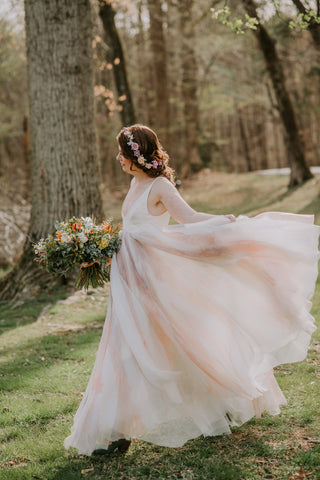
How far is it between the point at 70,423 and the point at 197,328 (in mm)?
1560

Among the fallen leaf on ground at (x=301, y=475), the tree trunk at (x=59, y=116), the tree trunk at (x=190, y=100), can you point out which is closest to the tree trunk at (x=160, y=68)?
the tree trunk at (x=190, y=100)

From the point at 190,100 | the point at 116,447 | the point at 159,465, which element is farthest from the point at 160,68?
the point at 159,465

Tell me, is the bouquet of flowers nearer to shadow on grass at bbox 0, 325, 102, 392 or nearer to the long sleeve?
the long sleeve

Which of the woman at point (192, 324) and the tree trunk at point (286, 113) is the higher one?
the tree trunk at point (286, 113)

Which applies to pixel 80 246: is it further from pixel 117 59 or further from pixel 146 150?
pixel 117 59

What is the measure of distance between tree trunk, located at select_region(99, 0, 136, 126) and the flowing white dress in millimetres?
11702

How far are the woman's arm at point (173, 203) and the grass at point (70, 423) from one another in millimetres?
1656

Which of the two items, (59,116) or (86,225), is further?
(59,116)

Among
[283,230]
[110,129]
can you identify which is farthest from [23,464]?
[110,129]

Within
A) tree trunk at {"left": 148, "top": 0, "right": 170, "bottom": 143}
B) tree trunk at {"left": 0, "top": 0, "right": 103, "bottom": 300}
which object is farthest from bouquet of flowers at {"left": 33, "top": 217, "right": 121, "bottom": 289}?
tree trunk at {"left": 148, "top": 0, "right": 170, "bottom": 143}

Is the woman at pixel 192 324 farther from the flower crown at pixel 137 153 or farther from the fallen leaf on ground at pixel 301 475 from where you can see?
the fallen leaf on ground at pixel 301 475

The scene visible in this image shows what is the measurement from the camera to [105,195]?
22844 millimetres

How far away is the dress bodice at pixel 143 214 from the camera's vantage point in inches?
156

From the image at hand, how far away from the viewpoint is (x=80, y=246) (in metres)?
3.97
